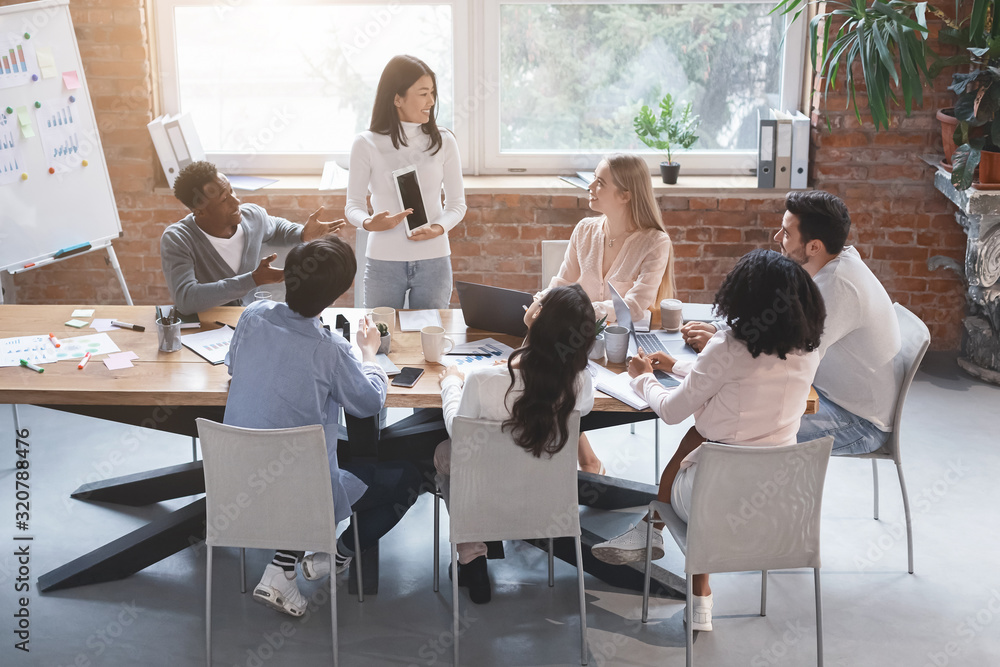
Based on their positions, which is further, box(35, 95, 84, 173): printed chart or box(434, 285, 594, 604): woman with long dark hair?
box(35, 95, 84, 173): printed chart

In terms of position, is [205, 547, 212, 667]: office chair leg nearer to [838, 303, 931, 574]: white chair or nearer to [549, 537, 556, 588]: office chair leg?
[549, 537, 556, 588]: office chair leg

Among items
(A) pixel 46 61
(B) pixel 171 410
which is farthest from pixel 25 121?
(B) pixel 171 410

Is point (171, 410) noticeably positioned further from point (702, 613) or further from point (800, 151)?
point (800, 151)

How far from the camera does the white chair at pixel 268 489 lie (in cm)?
232

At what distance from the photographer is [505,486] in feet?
8.00

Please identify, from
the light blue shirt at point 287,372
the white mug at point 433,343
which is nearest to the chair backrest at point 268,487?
the light blue shirt at point 287,372

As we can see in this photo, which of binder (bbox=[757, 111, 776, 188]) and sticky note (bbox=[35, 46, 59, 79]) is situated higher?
sticky note (bbox=[35, 46, 59, 79])

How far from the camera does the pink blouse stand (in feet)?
11.0

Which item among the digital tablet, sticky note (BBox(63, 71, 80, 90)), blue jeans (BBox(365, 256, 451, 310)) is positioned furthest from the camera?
sticky note (BBox(63, 71, 80, 90))

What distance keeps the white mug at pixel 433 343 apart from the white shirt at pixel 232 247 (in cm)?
98

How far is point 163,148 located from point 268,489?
287 cm

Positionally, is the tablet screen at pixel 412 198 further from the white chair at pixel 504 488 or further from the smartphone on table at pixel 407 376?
the white chair at pixel 504 488

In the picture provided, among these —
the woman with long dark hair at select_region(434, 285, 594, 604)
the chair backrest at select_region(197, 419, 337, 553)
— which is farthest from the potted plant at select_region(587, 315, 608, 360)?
the chair backrest at select_region(197, 419, 337, 553)

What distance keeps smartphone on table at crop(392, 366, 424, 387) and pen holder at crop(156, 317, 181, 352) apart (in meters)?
0.75
